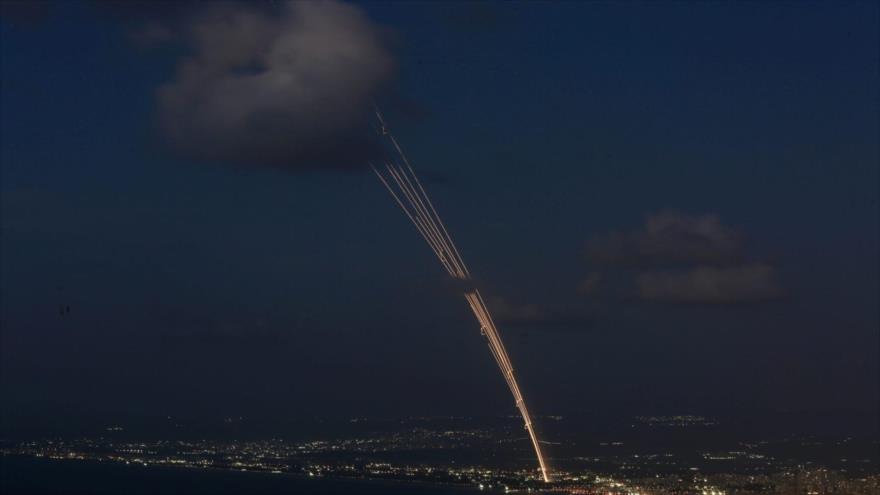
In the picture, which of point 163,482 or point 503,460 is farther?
point 503,460

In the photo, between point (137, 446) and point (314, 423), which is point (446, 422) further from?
point (137, 446)

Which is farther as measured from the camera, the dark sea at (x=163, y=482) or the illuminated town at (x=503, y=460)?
the dark sea at (x=163, y=482)

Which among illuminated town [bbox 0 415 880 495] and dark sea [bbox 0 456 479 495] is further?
dark sea [bbox 0 456 479 495]

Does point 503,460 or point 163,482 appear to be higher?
point 503,460
